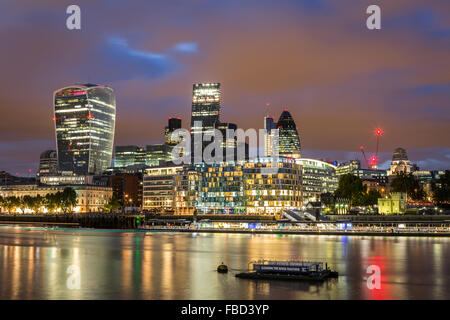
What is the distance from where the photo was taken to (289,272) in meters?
51.7

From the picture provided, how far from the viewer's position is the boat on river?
166 feet

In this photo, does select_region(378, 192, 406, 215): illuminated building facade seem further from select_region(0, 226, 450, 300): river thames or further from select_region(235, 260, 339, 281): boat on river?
select_region(235, 260, 339, 281): boat on river

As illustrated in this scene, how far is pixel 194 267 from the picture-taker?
63812 millimetres

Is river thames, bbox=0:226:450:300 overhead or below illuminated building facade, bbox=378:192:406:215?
below

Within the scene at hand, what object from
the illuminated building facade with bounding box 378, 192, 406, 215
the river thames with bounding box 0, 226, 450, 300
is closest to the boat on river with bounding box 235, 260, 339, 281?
the river thames with bounding box 0, 226, 450, 300

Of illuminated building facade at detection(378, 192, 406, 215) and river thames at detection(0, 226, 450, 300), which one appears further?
illuminated building facade at detection(378, 192, 406, 215)

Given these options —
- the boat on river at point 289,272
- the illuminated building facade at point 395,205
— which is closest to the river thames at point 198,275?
the boat on river at point 289,272

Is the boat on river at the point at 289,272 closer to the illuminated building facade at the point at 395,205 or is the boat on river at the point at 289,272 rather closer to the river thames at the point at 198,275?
the river thames at the point at 198,275

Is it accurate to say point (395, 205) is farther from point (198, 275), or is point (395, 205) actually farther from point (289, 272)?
point (289, 272)

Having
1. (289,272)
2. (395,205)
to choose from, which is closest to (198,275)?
(289,272)

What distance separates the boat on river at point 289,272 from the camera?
166 ft
